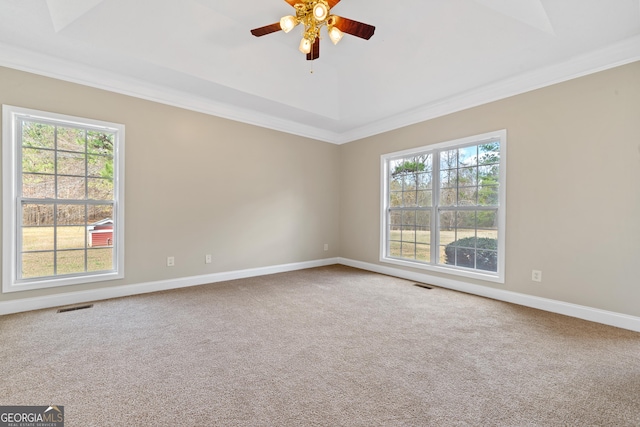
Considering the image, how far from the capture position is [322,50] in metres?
3.84

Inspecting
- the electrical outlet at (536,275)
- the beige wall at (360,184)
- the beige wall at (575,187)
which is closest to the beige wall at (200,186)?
the beige wall at (360,184)

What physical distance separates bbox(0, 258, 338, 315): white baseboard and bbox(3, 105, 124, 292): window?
0.15 m

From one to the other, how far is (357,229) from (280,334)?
330 cm

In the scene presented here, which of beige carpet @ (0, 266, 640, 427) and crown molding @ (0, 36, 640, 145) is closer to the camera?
beige carpet @ (0, 266, 640, 427)

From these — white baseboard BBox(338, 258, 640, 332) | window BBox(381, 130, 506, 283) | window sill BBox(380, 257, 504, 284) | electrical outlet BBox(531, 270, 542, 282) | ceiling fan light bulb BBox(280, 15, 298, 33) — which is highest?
ceiling fan light bulb BBox(280, 15, 298, 33)

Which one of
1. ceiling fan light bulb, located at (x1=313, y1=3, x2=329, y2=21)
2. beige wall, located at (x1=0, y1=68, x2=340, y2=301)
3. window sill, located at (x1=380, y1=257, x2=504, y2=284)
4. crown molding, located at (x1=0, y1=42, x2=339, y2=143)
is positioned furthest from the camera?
window sill, located at (x1=380, y1=257, x2=504, y2=284)

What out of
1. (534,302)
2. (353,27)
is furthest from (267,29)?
(534,302)

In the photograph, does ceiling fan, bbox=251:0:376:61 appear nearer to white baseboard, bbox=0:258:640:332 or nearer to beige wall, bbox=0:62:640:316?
beige wall, bbox=0:62:640:316

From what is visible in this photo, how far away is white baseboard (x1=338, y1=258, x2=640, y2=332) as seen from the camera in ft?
8.77

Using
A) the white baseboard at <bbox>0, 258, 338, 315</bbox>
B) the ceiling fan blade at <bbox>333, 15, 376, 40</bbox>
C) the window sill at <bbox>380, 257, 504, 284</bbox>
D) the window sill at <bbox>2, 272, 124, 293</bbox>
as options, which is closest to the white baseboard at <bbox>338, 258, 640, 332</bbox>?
the window sill at <bbox>380, 257, 504, 284</bbox>

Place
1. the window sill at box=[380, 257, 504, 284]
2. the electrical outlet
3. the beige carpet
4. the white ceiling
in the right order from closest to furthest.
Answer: the beige carpet → the white ceiling → the electrical outlet → the window sill at box=[380, 257, 504, 284]

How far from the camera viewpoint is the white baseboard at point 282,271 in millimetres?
2785

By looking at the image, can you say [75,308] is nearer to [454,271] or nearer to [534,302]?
[454,271]

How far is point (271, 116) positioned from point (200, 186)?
1694mm
